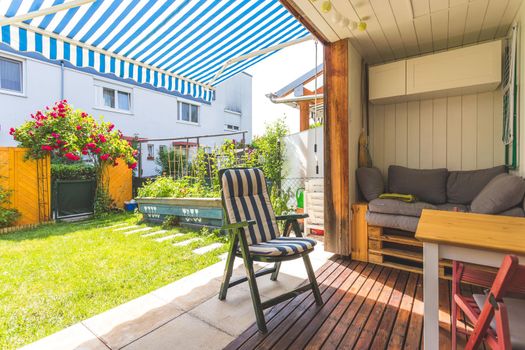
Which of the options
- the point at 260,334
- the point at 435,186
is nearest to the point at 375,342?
the point at 260,334

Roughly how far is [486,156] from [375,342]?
310 centimetres

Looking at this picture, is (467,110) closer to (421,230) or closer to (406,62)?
(406,62)

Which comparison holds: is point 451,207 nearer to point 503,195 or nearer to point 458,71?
point 503,195

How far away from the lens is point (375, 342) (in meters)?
1.89

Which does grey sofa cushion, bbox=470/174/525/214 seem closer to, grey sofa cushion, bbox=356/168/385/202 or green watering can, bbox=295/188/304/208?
grey sofa cushion, bbox=356/168/385/202

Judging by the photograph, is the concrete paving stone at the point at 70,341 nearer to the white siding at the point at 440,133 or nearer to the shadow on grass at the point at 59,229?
the shadow on grass at the point at 59,229

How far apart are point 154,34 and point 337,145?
2687 mm

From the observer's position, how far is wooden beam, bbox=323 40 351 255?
11.3 feet

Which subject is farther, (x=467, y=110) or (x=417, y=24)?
(x=467, y=110)

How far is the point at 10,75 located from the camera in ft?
25.7

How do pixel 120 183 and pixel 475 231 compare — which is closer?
pixel 475 231

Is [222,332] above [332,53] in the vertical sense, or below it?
below

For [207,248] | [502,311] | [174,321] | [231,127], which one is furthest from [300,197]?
[231,127]

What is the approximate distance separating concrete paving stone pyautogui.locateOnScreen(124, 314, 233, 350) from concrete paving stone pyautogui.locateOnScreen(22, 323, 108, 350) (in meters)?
0.25
